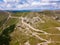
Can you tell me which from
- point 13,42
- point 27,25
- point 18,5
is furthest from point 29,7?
point 13,42

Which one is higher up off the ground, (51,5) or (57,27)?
(51,5)

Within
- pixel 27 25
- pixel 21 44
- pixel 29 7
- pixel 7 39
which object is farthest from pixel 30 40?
pixel 29 7

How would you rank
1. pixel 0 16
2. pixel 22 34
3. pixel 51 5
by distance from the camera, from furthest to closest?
pixel 0 16
pixel 51 5
pixel 22 34

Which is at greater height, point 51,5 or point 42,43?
point 51,5

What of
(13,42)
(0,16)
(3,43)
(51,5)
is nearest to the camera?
(3,43)

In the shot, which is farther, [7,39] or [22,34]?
[22,34]

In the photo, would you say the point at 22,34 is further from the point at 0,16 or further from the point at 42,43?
the point at 0,16

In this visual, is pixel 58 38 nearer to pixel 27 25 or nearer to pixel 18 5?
pixel 27 25

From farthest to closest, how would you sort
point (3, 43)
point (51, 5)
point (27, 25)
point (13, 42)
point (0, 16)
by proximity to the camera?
point (0, 16)
point (51, 5)
point (27, 25)
point (13, 42)
point (3, 43)

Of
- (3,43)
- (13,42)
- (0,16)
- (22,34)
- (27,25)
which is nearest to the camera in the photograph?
(3,43)
